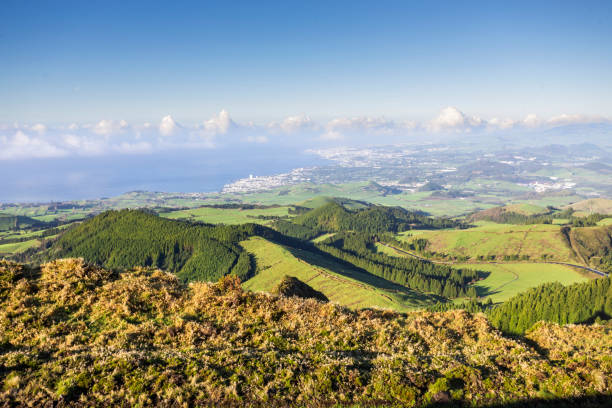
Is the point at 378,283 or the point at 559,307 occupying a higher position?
the point at 559,307

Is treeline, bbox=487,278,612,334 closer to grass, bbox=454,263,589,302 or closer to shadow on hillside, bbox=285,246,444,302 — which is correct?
grass, bbox=454,263,589,302

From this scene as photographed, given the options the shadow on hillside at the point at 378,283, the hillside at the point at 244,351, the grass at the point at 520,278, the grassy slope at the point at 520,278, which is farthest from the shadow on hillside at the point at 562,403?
the grass at the point at 520,278

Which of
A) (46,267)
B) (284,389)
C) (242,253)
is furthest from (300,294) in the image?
(242,253)

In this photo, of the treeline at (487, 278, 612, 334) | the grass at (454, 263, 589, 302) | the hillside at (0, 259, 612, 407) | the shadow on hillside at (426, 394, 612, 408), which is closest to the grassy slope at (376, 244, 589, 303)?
the grass at (454, 263, 589, 302)

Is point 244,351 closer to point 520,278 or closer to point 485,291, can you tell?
point 485,291

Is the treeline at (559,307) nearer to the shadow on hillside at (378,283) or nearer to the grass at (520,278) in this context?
the grass at (520,278)

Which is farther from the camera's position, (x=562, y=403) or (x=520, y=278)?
(x=520, y=278)

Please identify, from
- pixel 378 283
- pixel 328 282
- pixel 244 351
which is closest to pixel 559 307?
pixel 378 283

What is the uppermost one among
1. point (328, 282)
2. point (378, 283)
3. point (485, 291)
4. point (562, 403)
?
point (562, 403)
